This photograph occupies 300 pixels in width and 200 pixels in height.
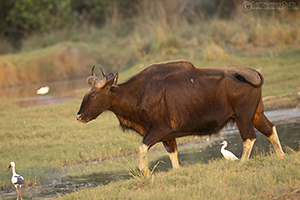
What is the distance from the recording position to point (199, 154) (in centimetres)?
915

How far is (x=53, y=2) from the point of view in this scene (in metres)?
30.2

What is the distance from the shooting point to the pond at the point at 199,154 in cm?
764

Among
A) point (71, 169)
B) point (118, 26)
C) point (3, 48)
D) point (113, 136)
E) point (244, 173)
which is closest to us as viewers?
point (244, 173)

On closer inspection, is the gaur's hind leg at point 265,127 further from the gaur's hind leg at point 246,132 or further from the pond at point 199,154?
Result: the pond at point 199,154

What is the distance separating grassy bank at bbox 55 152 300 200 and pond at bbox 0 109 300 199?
4.09 feet

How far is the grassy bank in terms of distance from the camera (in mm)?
5266

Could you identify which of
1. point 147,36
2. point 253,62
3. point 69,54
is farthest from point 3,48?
point 253,62

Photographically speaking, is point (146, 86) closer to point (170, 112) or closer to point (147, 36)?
point (170, 112)

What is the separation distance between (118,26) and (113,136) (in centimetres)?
2171

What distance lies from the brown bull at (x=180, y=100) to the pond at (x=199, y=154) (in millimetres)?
1272

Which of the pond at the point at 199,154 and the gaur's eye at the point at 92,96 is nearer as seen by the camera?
the gaur's eye at the point at 92,96

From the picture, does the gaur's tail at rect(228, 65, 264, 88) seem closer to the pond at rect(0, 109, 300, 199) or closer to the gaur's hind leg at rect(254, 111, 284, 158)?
the gaur's hind leg at rect(254, 111, 284, 158)

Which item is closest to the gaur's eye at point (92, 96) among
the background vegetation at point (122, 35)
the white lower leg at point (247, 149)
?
the white lower leg at point (247, 149)

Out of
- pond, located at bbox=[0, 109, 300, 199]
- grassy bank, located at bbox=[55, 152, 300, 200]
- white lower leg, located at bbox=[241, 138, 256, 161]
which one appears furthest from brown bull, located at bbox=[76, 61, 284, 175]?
pond, located at bbox=[0, 109, 300, 199]
